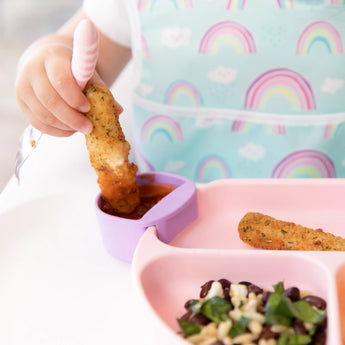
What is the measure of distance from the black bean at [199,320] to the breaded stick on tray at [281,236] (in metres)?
0.17

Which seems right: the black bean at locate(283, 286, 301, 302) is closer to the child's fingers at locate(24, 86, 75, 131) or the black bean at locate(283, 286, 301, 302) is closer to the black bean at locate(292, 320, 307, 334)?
the black bean at locate(292, 320, 307, 334)

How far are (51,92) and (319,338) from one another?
19.0 inches

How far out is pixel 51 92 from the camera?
0.75m

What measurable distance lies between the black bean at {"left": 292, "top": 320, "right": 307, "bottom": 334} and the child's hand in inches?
14.4

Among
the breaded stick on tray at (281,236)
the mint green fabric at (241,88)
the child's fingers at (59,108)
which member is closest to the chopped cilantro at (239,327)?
the breaded stick on tray at (281,236)

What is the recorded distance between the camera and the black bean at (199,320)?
582mm

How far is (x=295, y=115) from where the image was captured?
998 millimetres

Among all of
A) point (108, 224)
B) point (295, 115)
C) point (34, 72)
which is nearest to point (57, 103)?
point (34, 72)

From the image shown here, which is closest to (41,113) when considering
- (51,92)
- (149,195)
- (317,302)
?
(51,92)

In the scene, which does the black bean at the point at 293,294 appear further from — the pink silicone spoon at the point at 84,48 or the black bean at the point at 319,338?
the pink silicone spoon at the point at 84,48

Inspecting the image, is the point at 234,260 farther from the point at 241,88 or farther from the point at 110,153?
the point at 241,88

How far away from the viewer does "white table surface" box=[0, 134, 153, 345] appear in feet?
2.12

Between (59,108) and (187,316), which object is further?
(59,108)

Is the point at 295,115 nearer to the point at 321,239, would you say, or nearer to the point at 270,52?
the point at 270,52
